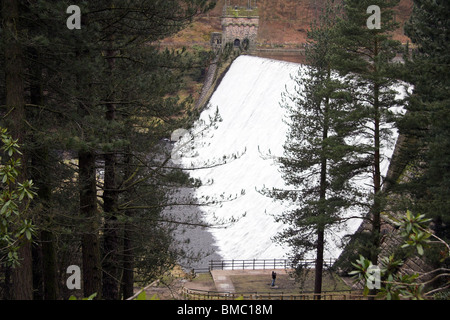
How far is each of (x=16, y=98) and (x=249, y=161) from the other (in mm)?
21390

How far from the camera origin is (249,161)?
2811 cm

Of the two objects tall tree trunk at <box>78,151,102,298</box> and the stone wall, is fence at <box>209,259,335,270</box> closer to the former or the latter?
tall tree trunk at <box>78,151,102,298</box>

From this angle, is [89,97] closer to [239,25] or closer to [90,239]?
[90,239]

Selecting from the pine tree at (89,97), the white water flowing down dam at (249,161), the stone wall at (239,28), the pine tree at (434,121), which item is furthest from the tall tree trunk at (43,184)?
the stone wall at (239,28)

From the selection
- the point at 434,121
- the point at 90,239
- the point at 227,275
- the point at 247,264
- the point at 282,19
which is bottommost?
the point at 227,275

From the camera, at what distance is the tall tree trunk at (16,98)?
695 centimetres

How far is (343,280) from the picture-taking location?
17.3 m

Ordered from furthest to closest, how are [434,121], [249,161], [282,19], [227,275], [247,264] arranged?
[282,19]
[249,161]
[247,264]
[227,275]
[434,121]

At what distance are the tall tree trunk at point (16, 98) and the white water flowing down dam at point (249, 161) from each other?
869cm

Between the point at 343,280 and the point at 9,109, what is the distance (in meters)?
13.3

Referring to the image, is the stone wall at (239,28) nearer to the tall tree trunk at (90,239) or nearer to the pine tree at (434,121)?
the pine tree at (434,121)

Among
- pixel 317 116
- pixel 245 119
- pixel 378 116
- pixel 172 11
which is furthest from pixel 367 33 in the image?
pixel 245 119

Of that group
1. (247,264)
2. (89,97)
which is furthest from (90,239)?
(247,264)
